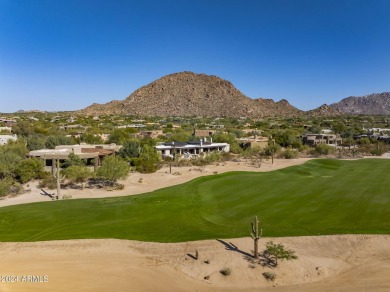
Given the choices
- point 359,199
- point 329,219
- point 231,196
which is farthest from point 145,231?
point 359,199

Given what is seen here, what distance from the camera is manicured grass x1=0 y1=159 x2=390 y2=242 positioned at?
2012 centimetres

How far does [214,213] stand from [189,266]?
7872mm

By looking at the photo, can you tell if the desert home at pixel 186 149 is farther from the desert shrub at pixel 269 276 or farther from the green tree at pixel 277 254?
the desert shrub at pixel 269 276

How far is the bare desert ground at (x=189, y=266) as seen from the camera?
47.7 ft

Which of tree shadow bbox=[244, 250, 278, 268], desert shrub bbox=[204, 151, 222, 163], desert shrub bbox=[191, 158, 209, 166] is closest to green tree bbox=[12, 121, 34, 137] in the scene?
desert shrub bbox=[191, 158, 209, 166]

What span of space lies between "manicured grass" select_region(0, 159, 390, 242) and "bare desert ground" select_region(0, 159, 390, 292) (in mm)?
1168

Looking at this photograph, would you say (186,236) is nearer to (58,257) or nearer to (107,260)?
(107,260)

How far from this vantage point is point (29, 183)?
36438 mm

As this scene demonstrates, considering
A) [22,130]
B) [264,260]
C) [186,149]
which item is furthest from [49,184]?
[22,130]

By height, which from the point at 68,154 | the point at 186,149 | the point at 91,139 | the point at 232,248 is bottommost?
the point at 232,248

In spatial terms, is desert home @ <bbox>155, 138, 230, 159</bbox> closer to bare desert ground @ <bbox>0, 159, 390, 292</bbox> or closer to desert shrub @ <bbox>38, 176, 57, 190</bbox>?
desert shrub @ <bbox>38, 176, 57, 190</bbox>

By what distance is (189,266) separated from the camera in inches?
639

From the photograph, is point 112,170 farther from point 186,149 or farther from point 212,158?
point 186,149

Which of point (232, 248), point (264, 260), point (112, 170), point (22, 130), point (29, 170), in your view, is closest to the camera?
point (264, 260)
